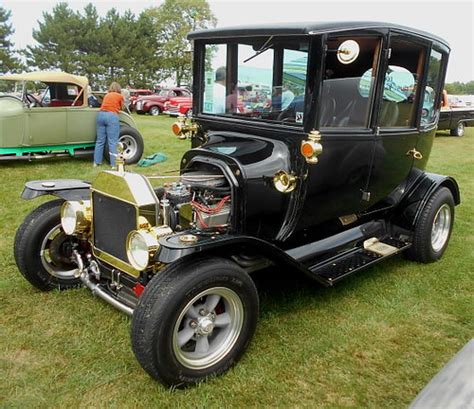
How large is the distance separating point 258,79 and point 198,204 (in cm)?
108

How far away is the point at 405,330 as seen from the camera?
3160 mm

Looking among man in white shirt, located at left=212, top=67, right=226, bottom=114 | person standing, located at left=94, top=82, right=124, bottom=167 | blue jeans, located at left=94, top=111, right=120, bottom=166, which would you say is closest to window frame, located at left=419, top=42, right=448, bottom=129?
man in white shirt, located at left=212, top=67, right=226, bottom=114

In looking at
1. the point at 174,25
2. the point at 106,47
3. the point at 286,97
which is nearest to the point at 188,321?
the point at 286,97

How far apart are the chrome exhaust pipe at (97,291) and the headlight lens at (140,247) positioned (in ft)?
1.02

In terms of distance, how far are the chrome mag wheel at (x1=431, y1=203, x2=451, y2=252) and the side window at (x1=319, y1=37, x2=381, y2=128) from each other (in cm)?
162

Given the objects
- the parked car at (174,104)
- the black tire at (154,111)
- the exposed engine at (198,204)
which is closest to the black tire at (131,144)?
the exposed engine at (198,204)

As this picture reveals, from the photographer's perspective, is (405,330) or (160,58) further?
(160,58)

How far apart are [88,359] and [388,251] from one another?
2.43 m

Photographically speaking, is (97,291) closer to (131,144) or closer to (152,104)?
(131,144)

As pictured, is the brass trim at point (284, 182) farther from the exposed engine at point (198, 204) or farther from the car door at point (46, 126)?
the car door at point (46, 126)

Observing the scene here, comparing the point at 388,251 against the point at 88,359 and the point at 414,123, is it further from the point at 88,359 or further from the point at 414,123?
the point at 88,359

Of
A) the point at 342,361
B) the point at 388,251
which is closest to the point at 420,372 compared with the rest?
the point at 342,361

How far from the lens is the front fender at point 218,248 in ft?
7.61

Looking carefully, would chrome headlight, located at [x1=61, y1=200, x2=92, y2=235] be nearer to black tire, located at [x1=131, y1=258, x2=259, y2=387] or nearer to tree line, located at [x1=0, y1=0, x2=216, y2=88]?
black tire, located at [x1=131, y1=258, x2=259, y2=387]
